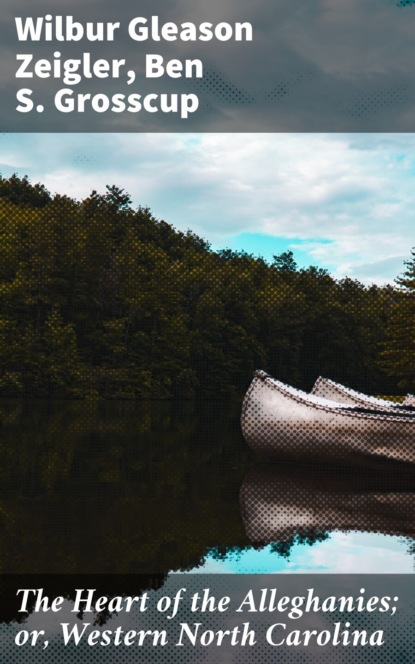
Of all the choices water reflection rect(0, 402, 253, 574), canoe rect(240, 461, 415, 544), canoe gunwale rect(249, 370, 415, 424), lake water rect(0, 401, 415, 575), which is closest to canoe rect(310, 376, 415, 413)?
water reflection rect(0, 402, 253, 574)

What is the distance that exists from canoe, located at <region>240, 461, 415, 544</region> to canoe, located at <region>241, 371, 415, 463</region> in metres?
0.31

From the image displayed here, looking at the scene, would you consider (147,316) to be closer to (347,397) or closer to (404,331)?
(404,331)

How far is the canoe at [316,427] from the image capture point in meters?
11.8

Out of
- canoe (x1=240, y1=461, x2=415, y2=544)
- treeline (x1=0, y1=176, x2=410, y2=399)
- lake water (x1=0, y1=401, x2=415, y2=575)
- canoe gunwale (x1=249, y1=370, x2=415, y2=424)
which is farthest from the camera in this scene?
treeline (x1=0, y1=176, x2=410, y2=399)

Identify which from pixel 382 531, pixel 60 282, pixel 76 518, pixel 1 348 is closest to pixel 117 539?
pixel 76 518

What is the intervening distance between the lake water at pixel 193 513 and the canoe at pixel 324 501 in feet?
0.05

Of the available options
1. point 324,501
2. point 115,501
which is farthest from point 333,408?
point 115,501

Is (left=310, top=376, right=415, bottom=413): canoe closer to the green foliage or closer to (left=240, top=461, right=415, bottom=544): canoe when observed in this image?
(left=240, top=461, right=415, bottom=544): canoe

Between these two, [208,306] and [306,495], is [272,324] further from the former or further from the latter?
[306,495]

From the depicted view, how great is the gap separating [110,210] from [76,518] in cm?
4622

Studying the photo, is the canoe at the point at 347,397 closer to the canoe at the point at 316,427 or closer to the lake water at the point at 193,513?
the lake water at the point at 193,513

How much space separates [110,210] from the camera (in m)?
53.7

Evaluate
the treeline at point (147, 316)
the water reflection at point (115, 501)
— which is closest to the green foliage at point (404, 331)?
the treeline at point (147, 316)

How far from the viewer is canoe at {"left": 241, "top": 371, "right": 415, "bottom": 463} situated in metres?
11.8
